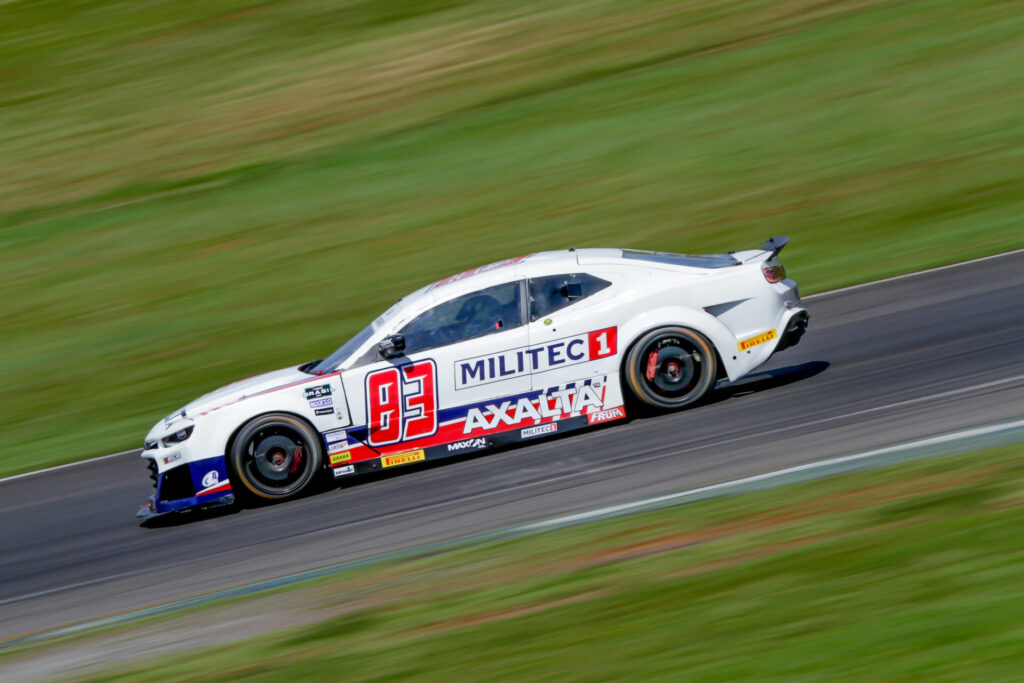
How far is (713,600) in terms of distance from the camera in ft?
19.1

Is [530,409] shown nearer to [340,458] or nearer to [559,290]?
[559,290]

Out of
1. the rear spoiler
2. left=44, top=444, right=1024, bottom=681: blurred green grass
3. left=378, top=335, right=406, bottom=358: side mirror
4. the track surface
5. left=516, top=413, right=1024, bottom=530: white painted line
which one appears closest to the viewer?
left=44, top=444, right=1024, bottom=681: blurred green grass

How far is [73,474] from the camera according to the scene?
11375mm

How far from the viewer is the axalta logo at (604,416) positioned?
9.26 metres

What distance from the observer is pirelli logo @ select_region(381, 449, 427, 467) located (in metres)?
9.24

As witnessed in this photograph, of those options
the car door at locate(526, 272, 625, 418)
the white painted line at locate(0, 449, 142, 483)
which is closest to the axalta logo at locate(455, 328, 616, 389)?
the car door at locate(526, 272, 625, 418)

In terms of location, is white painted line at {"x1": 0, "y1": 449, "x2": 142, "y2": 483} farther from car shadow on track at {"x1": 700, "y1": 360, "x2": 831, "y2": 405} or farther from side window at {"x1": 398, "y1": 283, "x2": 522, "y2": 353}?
car shadow on track at {"x1": 700, "y1": 360, "x2": 831, "y2": 405}

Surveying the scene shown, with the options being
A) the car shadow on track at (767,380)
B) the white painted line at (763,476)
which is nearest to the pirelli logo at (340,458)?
the white painted line at (763,476)

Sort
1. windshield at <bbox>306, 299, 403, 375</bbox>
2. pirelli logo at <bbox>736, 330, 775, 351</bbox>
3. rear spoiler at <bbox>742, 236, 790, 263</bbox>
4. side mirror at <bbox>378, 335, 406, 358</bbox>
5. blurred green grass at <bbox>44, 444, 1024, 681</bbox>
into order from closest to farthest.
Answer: blurred green grass at <bbox>44, 444, 1024, 681</bbox> < side mirror at <bbox>378, 335, 406, 358</bbox> < pirelli logo at <bbox>736, 330, 775, 351</bbox> < windshield at <bbox>306, 299, 403, 375</bbox> < rear spoiler at <bbox>742, 236, 790, 263</bbox>

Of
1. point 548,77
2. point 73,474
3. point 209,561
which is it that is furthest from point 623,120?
point 209,561

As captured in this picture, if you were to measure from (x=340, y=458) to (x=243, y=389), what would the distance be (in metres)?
1.03

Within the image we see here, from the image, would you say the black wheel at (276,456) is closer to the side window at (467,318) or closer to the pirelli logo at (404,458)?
the pirelli logo at (404,458)

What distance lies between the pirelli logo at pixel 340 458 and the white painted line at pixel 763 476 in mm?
2100

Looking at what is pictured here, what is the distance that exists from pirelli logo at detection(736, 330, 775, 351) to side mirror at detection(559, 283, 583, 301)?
4.40 ft
